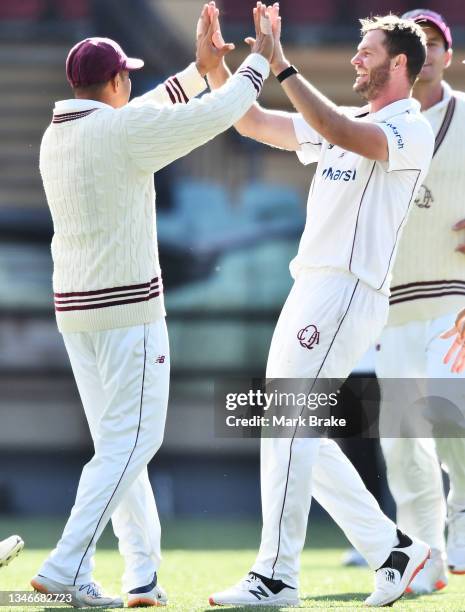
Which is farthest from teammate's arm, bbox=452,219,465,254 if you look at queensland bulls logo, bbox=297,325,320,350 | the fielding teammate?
queensland bulls logo, bbox=297,325,320,350

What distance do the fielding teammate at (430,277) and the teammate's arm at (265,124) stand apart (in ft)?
2.58

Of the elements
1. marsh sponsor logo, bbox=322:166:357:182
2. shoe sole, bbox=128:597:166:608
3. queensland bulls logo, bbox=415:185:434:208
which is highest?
marsh sponsor logo, bbox=322:166:357:182

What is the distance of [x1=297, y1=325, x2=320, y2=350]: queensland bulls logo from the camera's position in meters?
4.66

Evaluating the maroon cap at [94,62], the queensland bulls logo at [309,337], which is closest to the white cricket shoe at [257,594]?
the queensland bulls logo at [309,337]

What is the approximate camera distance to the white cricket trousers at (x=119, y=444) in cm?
444

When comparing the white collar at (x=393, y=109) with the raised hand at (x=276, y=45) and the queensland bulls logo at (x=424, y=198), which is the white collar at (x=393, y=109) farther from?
the queensland bulls logo at (x=424, y=198)

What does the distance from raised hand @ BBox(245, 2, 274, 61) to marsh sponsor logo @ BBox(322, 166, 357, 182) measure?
1.54 ft

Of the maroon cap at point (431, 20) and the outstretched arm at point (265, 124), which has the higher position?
the maroon cap at point (431, 20)

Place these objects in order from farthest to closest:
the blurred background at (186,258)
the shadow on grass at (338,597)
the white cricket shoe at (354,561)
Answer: the blurred background at (186,258) → the white cricket shoe at (354,561) → the shadow on grass at (338,597)

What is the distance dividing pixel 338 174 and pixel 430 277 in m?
1.14

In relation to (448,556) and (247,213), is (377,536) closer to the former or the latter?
(448,556)

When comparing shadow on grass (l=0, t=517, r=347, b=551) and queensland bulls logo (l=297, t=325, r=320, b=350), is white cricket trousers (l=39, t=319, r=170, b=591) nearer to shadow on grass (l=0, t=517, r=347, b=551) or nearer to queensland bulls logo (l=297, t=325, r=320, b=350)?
queensland bulls logo (l=297, t=325, r=320, b=350)

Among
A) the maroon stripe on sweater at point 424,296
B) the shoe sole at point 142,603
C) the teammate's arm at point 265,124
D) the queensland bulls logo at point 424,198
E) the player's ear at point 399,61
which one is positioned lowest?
the shoe sole at point 142,603

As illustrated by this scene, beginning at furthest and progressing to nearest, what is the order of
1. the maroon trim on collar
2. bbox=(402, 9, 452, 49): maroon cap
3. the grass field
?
1. bbox=(402, 9, 452, 49): maroon cap
2. the grass field
3. the maroon trim on collar
